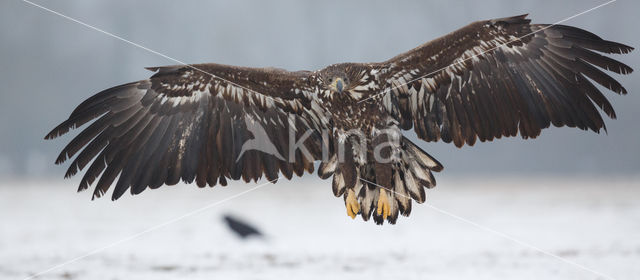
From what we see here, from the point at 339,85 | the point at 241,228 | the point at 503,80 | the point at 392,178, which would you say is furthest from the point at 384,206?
the point at 241,228

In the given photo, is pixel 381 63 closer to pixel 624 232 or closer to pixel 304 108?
pixel 304 108

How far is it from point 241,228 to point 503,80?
7.70 metres

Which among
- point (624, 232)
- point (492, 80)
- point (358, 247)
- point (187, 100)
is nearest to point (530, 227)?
point (624, 232)

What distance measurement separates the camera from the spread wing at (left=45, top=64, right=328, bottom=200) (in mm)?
5652

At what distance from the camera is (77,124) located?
5457mm

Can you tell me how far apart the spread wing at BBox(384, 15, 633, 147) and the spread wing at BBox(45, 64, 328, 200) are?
98 centimetres

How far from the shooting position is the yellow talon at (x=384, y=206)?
553 centimetres

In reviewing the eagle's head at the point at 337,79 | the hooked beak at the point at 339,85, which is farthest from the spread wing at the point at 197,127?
the hooked beak at the point at 339,85

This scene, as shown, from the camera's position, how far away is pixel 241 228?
40.2 ft

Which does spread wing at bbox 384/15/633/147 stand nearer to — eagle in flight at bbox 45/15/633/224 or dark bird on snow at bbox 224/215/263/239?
eagle in flight at bbox 45/15/633/224

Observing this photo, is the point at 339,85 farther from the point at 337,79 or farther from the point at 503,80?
the point at 503,80

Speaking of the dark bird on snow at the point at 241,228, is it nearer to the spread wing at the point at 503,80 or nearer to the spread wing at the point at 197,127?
the spread wing at the point at 197,127

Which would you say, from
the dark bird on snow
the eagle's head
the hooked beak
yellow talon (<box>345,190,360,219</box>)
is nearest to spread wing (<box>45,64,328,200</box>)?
the eagle's head

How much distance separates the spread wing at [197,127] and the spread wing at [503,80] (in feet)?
3.22
